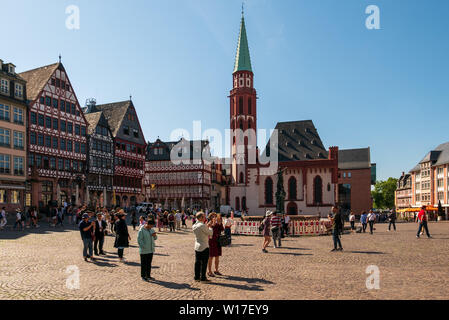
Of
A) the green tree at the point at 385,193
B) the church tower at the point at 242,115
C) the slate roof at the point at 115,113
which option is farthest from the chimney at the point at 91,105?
the green tree at the point at 385,193

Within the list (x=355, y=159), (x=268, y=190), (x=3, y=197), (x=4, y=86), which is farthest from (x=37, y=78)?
(x=355, y=159)

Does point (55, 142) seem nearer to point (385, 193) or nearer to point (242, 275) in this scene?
point (242, 275)

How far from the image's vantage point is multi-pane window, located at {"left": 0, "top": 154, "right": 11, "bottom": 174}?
131 ft

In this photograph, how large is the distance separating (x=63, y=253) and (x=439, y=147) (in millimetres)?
84001

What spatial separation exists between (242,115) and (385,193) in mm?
70371

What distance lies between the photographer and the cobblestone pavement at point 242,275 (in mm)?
8664

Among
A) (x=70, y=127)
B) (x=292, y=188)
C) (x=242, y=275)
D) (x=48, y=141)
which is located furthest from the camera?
(x=292, y=188)

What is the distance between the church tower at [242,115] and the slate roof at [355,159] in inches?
1063

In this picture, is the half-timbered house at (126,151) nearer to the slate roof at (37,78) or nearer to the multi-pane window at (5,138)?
the slate roof at (37,78)

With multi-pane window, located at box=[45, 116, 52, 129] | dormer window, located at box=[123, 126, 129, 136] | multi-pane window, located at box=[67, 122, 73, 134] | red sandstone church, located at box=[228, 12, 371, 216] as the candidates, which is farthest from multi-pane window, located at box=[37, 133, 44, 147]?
red sandstone church, located at box=[228, 12, 371, 216]

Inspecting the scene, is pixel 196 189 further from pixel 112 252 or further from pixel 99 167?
pixel 112 252

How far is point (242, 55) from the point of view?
7800cm

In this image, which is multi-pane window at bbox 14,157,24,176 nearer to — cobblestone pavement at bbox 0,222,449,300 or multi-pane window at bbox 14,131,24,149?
multi-pane window at bbox 14,131,24,149

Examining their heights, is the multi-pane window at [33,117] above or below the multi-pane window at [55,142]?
above
